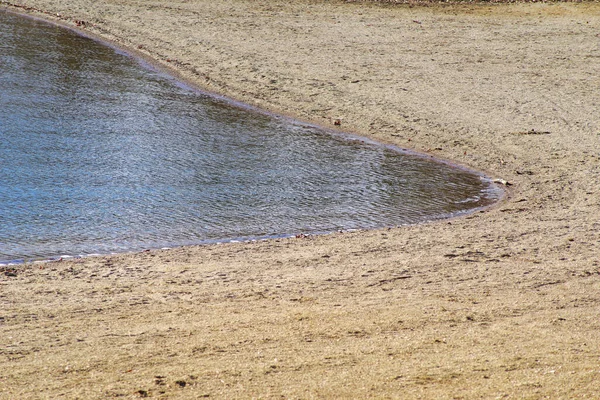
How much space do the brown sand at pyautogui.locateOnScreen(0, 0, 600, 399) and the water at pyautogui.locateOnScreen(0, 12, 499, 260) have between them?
60cm

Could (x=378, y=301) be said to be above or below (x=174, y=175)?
above

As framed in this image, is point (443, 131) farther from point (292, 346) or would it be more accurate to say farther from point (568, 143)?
point (292, 346)

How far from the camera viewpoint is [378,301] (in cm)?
604

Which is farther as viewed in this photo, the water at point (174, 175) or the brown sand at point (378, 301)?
the water at point (174, 175)

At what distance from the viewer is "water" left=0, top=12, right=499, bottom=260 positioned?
8.14 meters

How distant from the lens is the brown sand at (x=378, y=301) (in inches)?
189

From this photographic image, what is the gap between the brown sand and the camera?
15.7ft

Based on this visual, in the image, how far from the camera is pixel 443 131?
12023 millimetres

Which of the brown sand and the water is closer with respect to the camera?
the brown sand

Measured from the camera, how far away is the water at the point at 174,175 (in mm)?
8141

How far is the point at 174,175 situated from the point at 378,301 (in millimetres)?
4528

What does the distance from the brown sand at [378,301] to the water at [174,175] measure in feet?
1.97

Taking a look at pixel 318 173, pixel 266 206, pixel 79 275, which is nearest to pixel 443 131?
pixel 318 173

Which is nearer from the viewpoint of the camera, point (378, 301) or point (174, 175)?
point (378, 301)
